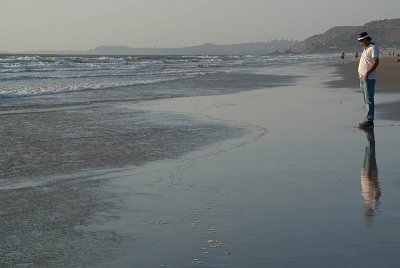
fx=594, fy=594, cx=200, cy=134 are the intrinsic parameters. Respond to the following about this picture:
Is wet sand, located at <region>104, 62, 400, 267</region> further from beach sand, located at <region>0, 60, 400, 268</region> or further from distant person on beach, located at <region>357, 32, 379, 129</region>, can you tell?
distant person on beach, located at <region>357, 32, 379, 129</region>

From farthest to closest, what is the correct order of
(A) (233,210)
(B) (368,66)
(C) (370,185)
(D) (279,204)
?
(B) (368,66) → (C) (370,185) → (D) (279,204) → (A) (233,210)

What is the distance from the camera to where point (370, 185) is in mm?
5652

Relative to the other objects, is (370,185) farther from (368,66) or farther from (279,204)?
(368,66)

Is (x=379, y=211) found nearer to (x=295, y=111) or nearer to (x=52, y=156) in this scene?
(x=52, y=156)

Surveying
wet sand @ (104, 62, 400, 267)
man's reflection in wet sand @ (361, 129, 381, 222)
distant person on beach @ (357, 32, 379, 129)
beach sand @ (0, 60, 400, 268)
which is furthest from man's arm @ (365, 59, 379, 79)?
man's reflection in wet sand @ (361, 129, 381, 222)

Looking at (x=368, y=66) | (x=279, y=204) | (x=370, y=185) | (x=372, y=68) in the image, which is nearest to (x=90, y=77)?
(x=368, y=66)

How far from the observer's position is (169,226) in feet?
14.7

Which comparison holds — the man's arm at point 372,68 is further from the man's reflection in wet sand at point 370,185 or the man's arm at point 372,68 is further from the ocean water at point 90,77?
the ocean water at point 90,77

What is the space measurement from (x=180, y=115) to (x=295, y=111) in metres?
2.45

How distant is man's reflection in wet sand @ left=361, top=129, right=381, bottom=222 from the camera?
189 inches

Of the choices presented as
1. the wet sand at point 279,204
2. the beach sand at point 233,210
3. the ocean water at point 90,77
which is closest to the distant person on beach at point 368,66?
the wet sand at point 279,204

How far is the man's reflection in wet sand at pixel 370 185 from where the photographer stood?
4.79 meters

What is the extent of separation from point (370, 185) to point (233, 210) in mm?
1575

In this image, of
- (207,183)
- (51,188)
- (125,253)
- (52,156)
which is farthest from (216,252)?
(52,156)
